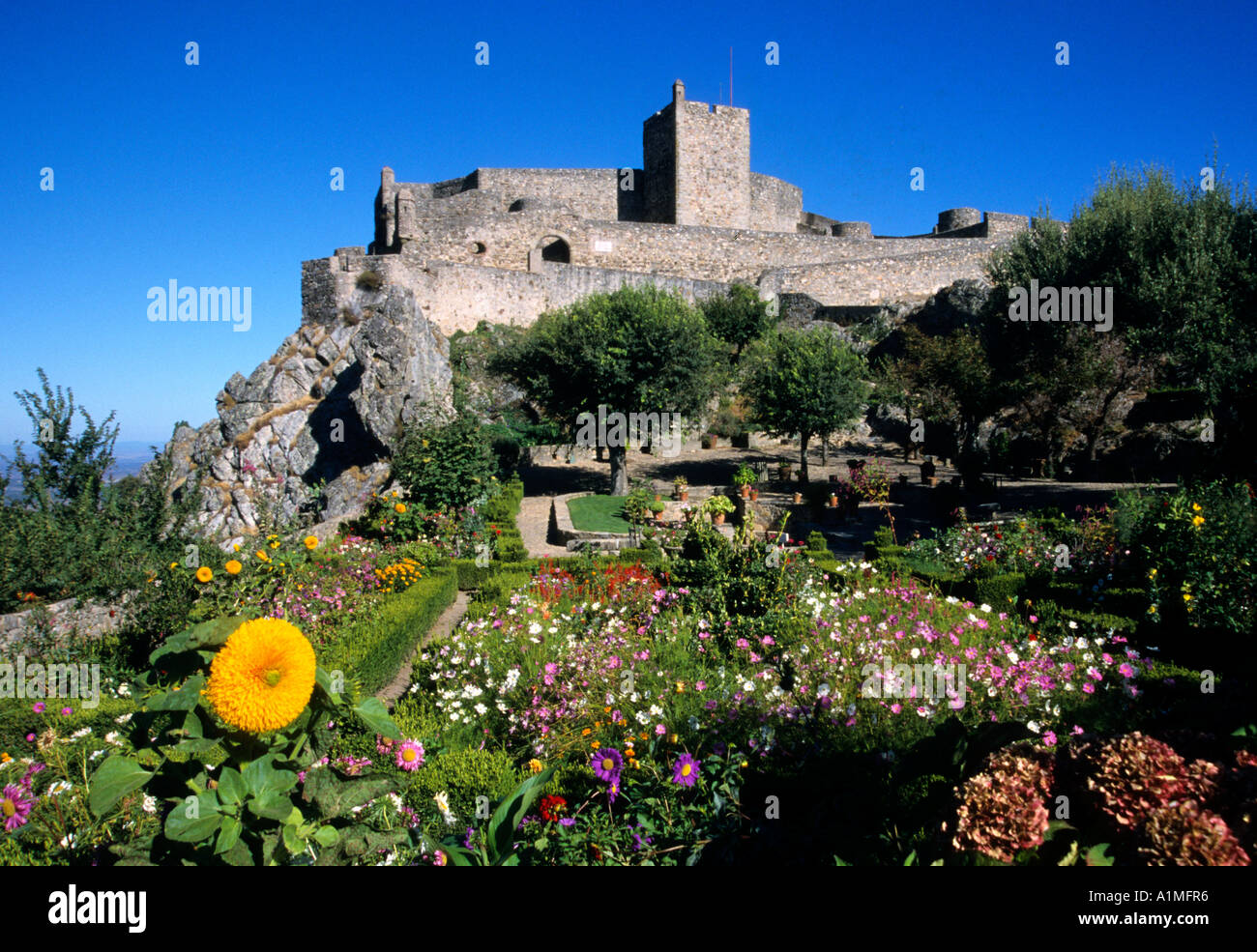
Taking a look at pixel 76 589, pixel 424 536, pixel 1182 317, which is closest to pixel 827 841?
pixel 76 589

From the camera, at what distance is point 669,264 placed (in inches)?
1355

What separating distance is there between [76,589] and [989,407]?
18.6 meters

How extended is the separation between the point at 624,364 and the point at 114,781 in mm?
16882

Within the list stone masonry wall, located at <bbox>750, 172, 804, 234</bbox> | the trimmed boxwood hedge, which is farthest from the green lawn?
stone masonry wall, located at <bbox>750, 172, 804, 234</bbox>

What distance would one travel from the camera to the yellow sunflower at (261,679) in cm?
157

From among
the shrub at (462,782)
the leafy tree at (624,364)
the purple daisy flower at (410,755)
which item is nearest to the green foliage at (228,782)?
the purple daisy flower at (410,755)

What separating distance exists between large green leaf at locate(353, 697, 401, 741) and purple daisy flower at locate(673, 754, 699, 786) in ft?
6.52

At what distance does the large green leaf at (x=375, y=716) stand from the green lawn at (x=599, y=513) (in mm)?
11807

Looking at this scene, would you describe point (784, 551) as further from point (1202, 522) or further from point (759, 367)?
point (759, 367)

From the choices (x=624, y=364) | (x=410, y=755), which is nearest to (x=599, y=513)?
(x=624, y=364)

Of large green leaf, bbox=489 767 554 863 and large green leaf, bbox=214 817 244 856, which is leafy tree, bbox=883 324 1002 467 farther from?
large green leaf, bbox=214 817 244 856

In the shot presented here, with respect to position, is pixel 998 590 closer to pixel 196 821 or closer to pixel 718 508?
pixel 718 508

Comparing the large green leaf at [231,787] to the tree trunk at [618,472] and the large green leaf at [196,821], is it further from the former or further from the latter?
the tree trunk at [618,472]

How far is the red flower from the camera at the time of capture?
130 inches
